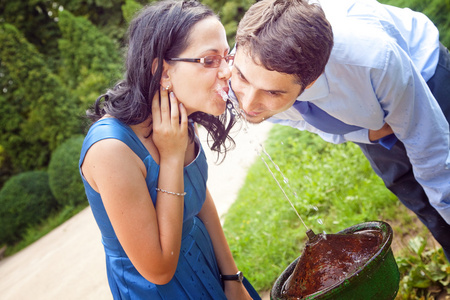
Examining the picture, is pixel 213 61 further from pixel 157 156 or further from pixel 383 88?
pixel 383 88

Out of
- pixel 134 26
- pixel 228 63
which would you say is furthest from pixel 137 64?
pixel 228 63

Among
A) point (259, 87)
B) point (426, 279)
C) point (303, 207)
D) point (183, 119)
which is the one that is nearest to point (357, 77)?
point (259, 87)

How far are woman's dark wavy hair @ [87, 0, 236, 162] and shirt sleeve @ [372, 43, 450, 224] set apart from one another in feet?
2.81

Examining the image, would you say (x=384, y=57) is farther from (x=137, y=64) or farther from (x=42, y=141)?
(x=42, y=141)

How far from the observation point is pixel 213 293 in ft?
6.24

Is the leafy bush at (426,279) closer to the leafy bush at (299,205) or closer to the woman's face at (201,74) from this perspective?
the leafy bush at (299,205)

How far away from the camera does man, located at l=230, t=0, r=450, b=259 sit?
1.71 meters

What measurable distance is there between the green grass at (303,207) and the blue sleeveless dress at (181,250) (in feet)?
4.36

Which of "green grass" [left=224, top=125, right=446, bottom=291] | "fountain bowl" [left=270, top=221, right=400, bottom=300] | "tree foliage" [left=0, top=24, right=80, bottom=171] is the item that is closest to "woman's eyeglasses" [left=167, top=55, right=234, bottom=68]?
"fountain bowl" [left=270, top=221, right=400, bottom=300]

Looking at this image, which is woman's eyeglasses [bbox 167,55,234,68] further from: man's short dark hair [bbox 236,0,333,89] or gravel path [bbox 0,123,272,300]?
gravel path [bbox 0,123,272,300]

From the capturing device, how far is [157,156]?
70.0 inches

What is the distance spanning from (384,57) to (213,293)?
4.33ft

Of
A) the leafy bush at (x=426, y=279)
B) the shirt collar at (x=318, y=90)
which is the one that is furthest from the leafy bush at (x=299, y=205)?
the shirt collar at (x=318, y=90)

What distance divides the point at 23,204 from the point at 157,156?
29.0ft
